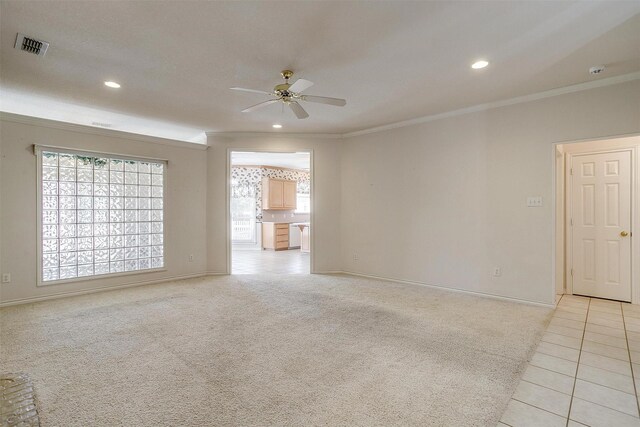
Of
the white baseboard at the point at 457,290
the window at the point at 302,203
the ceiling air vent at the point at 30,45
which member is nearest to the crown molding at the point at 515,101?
the white baseboard at the point at 457,290

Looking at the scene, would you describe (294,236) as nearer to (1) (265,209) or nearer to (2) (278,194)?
(1) (265,209)

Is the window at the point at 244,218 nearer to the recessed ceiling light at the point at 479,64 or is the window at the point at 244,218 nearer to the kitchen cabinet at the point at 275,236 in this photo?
the kitchen cabinet at the point at 275,236

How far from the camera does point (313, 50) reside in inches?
109

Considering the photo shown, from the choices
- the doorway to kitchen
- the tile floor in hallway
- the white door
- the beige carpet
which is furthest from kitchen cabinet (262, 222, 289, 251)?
the white door

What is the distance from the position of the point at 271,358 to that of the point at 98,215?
12.6 ft

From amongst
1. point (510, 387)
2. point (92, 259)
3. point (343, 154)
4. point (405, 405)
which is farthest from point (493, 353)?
point (92, 259)

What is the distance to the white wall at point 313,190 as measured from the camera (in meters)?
5.75

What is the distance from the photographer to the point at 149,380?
2.13 m

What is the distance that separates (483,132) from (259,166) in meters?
6.84

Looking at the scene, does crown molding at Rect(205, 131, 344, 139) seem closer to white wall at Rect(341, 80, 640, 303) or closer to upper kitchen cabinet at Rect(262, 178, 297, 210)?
white wall at Rect(341, 80, 640, 303)

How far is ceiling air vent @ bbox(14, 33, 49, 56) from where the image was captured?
2.60m

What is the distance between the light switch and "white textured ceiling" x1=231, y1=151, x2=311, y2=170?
507 centimetres

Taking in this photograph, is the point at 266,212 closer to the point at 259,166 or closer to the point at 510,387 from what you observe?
the point at 259,166

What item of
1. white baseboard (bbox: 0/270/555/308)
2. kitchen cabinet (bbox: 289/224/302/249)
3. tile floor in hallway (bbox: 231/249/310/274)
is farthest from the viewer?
kitchen cabinet (bbox: 289/224/302/249)
